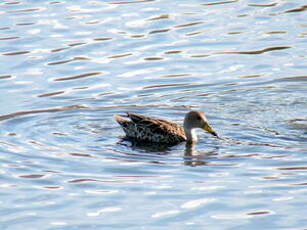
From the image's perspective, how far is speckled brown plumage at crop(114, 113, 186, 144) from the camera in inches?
542

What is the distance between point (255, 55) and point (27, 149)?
6213 millimetres

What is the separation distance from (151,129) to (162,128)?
199mm

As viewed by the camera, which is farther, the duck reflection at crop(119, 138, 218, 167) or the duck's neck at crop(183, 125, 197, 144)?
the duck's neck at crop(183, 125, 197, 144)

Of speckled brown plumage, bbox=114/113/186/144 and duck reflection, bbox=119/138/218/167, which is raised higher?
speckled brown plumage, bbox=114/113/186/144

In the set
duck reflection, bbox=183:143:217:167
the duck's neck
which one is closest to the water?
duck reflection, bbox=183:143:217:167

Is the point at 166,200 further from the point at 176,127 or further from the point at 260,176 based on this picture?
the point at 176,127

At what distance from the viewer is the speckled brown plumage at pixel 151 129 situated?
13.8m

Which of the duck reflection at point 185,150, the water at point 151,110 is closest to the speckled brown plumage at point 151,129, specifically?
the duck reflection at point 185,150

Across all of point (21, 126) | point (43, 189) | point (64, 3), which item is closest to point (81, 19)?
point (64, 3)

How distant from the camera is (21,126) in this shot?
1430cm

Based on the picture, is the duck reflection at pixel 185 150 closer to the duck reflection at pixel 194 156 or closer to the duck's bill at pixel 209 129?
the duck reflection at pixel 194 156

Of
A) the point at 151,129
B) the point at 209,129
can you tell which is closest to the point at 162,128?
the point at 151,129

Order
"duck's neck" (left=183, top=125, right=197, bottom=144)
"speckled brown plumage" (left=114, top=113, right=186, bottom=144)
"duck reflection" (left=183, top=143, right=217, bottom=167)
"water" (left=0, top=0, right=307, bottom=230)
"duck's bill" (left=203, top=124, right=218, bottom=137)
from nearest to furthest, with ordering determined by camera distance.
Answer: "water" (left=0, top=0, right=307, bottom=230) → "duck reflection" (left=183, top=143, right=217, bottom=167) → "duck's bill" (left=203, top=124, right=218, bottom=137) → "speckled brown plumage" (left=114, top=113, right=186, bottom=144) → "duck's neck" (left=183, top=125, right=197, bottom=144)

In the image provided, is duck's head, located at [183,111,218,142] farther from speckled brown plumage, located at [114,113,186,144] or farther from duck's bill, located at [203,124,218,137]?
speckled brown plumage, located at [114,113,186,144]
